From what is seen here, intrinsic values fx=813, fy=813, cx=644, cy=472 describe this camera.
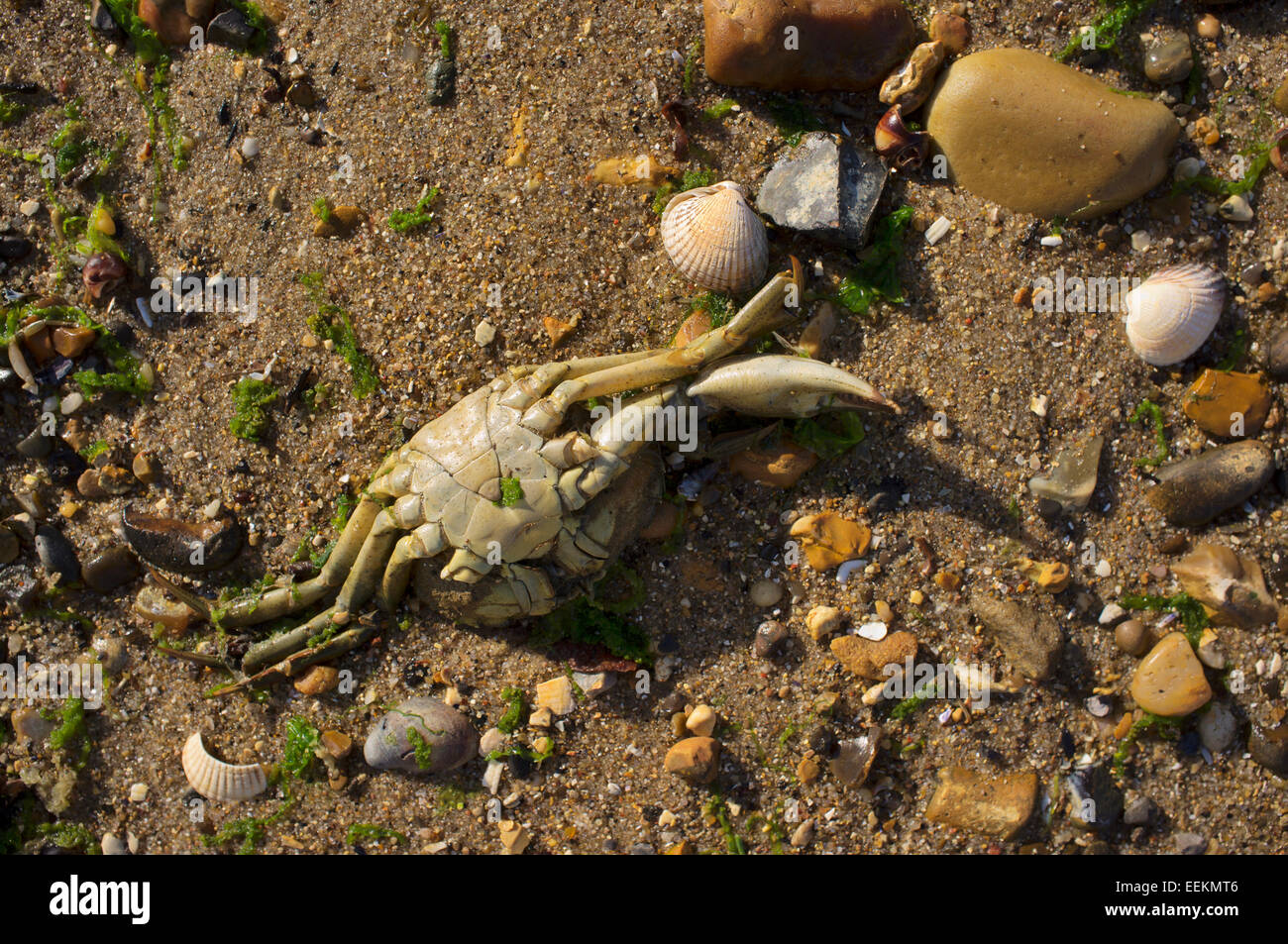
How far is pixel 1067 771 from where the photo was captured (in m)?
4.62

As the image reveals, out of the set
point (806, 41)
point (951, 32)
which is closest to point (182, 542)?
point (806, 41)

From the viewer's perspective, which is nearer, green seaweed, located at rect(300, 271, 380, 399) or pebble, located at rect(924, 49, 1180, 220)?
pebble, located at rect(924, 49, 1180, 220)

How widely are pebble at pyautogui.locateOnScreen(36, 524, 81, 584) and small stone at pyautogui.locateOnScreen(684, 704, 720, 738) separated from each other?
157 inches

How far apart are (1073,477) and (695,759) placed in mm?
2655

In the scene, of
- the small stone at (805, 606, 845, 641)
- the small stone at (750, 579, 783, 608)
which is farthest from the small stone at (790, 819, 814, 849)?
the small stone at (750, 579, 783, 608)

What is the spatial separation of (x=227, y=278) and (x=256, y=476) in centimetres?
127

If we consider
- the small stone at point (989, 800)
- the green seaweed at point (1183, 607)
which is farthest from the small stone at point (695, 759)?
the green seaweed at point (1183, 607)

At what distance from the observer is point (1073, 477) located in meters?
4.56

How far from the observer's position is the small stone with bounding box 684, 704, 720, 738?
184 inches

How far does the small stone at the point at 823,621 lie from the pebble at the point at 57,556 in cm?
460

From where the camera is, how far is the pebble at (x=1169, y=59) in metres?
4.54

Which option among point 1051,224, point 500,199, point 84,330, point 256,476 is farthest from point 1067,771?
point 84,330

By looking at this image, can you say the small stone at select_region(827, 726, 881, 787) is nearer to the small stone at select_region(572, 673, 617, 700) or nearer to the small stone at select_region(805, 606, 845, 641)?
the small stone at select_region(805, 606, 845, 641)

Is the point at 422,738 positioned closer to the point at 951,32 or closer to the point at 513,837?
the point at 513,837
